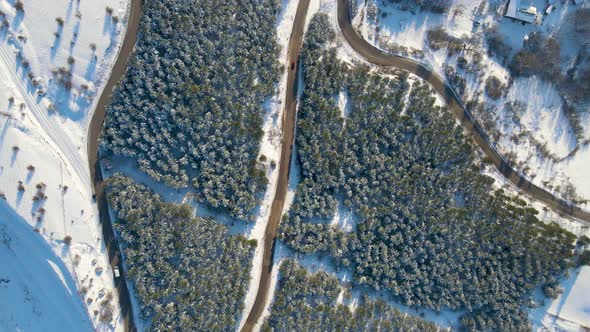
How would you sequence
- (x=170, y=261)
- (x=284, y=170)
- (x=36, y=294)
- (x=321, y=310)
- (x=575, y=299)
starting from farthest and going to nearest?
(x=575, y=299), (x=284, y=170), (x=321, y=310), (x=170, y=261), (x=36, y=294)

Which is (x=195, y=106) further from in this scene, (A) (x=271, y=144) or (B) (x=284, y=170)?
(B) (x=284, y=170)

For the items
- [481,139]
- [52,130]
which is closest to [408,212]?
[481,139]

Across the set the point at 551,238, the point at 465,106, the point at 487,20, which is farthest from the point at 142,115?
the point at 551,238

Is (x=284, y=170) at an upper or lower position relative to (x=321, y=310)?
upper

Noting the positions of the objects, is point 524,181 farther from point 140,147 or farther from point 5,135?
point 5,135

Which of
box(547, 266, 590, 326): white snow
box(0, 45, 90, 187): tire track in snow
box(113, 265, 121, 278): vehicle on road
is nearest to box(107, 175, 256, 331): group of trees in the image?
box(113, 265, 121, 278): vehicle on road

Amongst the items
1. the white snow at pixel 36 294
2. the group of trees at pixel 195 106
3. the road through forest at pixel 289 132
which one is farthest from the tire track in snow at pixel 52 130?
the white snow at pixel 36 294

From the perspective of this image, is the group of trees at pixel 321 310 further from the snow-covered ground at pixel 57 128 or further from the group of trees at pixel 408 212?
the snow-covered ground at pixel 57 128
